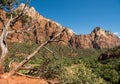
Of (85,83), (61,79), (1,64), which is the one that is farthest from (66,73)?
(1,64)

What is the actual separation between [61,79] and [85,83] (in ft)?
4.86

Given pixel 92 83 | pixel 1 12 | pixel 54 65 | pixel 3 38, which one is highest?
pixel 1 12

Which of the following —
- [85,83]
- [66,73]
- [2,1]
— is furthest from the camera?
[2,1]

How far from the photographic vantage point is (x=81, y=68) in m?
14.4

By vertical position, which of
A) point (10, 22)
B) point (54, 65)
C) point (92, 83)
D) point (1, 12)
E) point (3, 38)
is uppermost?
point (1, 12)

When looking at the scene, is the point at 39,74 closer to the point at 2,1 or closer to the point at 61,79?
the point at 61,79

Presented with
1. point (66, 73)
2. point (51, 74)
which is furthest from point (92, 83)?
point (51, 74)

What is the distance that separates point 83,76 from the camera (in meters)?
13.9

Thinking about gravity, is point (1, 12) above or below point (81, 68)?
above

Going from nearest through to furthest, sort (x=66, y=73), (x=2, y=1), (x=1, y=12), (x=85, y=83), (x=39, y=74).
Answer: (x=85, y=83)
(x=66, y=73)
(x=39, y=74)
(x=2, y=1)
(x=1, y=12)

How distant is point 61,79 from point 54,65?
1.51 meters

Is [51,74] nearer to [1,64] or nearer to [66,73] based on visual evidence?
[66,73]

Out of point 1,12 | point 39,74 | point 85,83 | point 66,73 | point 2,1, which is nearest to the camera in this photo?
point 85,83

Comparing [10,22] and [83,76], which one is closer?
[83,76]
